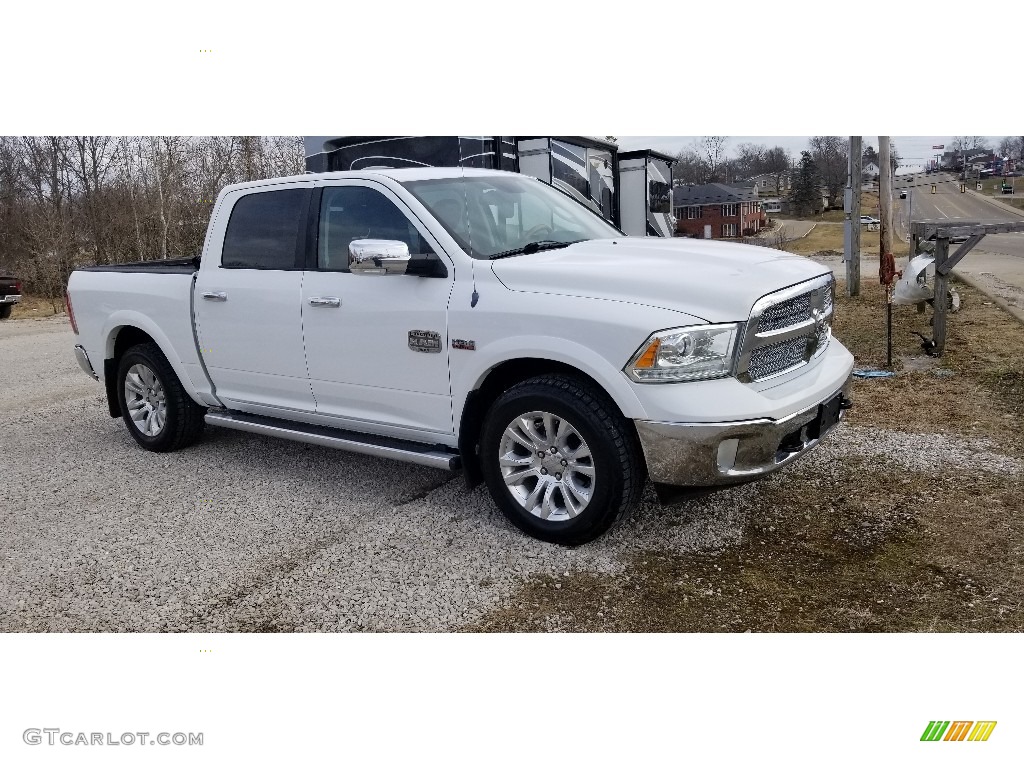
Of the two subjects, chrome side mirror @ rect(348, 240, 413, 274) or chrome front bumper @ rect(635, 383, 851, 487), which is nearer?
chrome front bumper @ rect(635, 383, 851, 487)

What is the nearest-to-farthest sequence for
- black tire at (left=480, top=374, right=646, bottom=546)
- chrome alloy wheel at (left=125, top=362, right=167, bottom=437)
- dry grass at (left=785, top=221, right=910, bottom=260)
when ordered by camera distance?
black tire at (left=480, top=374, right=646, bottom=546) → chrome alloy wheel at (left=125, top=362, right=167, bottom=437) → dry grass at (left=785, top=221, right=910, bottom=260)

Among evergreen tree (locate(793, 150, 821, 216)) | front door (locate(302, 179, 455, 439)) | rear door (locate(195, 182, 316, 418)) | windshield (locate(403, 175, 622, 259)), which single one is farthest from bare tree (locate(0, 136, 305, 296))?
evergreen tree (locate(793, 150, 821, 216))

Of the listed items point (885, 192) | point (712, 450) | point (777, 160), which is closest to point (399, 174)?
point (712, 450)

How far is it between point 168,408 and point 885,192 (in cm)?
1175

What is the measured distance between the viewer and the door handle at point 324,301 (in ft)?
14.9

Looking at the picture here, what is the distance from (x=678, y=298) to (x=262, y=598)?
2352 mm

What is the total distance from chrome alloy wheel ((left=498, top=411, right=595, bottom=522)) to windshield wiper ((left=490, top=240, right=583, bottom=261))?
934 millimetres

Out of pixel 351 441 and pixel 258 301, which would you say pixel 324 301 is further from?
pixel 351 441

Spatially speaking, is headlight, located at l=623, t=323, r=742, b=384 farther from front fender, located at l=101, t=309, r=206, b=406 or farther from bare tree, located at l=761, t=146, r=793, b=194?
bare tree, located at l=761, t=146, r=793, b=194

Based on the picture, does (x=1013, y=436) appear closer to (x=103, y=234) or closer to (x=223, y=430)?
(x=223, y=430)

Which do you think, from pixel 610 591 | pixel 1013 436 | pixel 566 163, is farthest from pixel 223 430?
pixel 566 163

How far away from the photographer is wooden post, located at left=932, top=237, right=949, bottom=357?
7711 mm

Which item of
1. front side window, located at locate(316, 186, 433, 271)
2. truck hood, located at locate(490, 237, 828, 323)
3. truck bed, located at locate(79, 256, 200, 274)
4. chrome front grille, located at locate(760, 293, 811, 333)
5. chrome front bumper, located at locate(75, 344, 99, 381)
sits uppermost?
front side window, located at locate(316, 186, 433, 271)

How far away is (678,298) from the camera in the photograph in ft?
11.7
